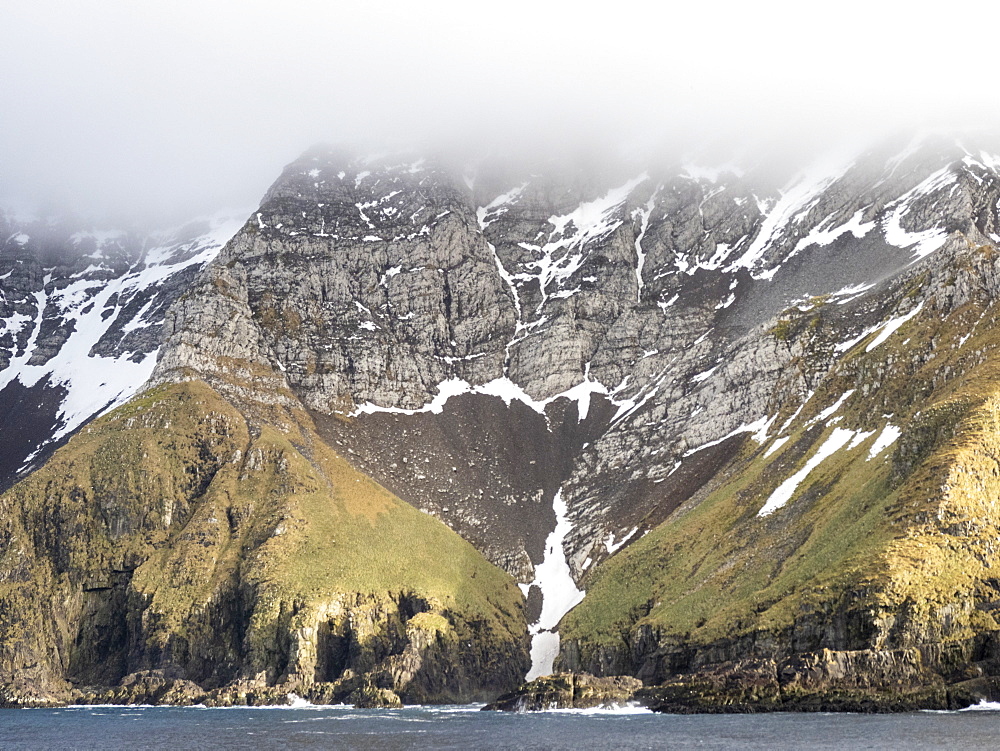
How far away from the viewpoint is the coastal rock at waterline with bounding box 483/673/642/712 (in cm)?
11569

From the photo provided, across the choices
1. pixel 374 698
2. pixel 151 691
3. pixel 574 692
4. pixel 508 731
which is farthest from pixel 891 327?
pixel 151 691

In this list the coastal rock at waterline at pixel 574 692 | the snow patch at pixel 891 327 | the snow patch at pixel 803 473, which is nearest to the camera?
the coastal rock at waterline at pixel 574 692

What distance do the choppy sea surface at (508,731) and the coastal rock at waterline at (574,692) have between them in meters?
3.14

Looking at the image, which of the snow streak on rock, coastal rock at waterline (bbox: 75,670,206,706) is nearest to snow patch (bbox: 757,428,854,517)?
the snow streak on rock

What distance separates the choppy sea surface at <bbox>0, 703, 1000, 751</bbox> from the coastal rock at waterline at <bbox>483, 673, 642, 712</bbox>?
314 centimetres

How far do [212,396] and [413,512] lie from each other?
49531mm

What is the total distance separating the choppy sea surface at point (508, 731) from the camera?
7006 cm

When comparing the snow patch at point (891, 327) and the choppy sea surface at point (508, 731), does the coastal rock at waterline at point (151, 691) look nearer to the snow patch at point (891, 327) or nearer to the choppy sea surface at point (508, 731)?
the choppy sea surface at point (508, 731)

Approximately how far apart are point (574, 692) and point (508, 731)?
28846mm

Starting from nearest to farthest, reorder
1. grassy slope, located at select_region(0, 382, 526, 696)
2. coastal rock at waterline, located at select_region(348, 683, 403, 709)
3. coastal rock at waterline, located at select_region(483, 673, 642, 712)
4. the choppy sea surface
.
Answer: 1. the choppy sea surface
2. coastal rock at waterline, located at select_region(483, 673, 642, 712)
3. coastal rock at waterline, located at select_region(348, 683, 403, 709)
4. grassy slope, located at select_region(0, 382, 526, 696)

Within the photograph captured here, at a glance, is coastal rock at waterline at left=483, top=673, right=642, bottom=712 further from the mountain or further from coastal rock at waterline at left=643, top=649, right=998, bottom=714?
coastal rock at waterline at left=643, top=649, right=998, bottom=714

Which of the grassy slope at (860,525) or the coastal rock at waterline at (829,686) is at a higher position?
the grassy slope at (860,525)

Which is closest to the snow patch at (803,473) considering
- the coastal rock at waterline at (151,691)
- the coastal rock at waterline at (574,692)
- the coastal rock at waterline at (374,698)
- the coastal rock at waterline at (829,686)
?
the coastal rock at waterline at (574,692)

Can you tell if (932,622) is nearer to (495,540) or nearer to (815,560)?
(815,560)
